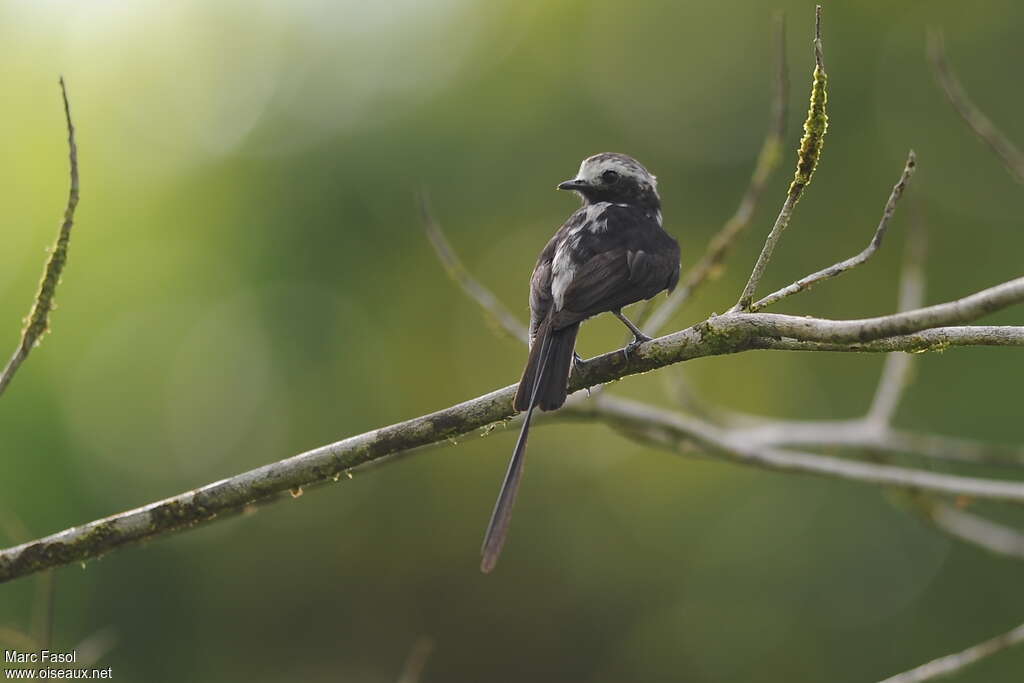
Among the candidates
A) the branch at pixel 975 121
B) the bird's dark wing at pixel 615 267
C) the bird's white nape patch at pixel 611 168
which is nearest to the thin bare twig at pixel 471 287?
the bird's dark wing at pixel 615 267

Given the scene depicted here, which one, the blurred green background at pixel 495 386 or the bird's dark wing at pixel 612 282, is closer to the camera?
the bird's dark wing at pixel 612 282

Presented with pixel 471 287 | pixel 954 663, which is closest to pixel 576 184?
pixel 471 287

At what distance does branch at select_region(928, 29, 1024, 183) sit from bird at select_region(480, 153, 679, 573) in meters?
1.40

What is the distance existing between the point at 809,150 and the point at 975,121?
1593mm

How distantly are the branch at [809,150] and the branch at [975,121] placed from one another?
1.22 m

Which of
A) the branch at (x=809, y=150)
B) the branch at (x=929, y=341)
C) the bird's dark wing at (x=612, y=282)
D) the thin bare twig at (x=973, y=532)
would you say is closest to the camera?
the branch at (x=929, y=341)

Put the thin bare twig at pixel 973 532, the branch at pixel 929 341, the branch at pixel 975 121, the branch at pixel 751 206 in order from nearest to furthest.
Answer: the branch at pixel 929 341
the branch at pixel 975 121
the branch at pixel 751 206
the thin bare twig at pixel 973 532

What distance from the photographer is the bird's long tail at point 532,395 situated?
3.20 m

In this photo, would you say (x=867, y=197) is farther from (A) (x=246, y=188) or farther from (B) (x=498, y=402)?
(B) (x=498, y=402)

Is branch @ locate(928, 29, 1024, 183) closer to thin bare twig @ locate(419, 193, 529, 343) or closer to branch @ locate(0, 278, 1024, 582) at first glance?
branch @ locate(0, 278, 1024, 582)

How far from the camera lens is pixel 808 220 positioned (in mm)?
14469

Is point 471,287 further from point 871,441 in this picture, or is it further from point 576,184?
point 871,441

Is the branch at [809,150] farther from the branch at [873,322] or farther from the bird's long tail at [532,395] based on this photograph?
the bird's long tail at [532,395]

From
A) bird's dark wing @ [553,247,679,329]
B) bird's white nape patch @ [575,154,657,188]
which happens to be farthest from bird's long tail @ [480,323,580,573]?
bird's white nape patch @ [575,154,657,188]
